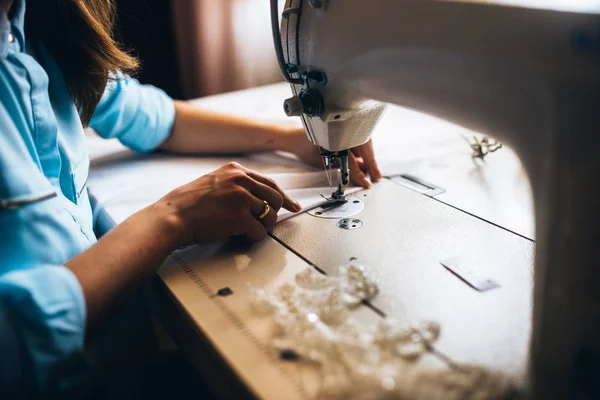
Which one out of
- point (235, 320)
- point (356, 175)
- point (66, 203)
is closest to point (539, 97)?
point (235, 320)

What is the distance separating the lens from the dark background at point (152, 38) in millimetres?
1724

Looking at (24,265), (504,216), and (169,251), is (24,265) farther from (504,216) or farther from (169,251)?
(504,216)

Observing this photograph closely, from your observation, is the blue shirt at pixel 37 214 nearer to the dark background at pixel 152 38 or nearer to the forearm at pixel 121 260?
the forearm at pixel 121 260

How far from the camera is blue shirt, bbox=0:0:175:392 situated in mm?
592

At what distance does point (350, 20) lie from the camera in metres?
0.70

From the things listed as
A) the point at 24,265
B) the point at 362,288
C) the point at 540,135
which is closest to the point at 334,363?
the point at 362,288

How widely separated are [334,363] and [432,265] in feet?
0.77

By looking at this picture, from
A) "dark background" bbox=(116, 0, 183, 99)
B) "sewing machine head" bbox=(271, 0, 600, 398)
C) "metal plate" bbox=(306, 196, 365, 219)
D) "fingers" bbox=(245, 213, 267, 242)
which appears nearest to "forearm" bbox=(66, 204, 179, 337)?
"fingers" bbox=(245, 213, 267, 242)

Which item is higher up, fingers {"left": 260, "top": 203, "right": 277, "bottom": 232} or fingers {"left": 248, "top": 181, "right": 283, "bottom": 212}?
fingers {"left": 248, "top": 181, "right": 283, "bottom": 212}

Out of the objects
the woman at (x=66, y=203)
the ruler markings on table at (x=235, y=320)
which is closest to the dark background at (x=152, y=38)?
the woman at (x=66, y=203)

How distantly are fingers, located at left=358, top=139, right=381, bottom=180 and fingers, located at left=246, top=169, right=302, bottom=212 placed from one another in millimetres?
194

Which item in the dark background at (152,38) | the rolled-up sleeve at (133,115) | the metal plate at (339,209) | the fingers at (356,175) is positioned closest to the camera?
the metal plate at (339,209)

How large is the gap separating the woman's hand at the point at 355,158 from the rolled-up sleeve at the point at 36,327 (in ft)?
1.63

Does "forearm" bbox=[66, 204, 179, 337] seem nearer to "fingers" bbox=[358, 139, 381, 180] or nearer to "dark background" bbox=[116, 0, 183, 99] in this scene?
"fingers" bbox=[358, 139, 381, 180]
